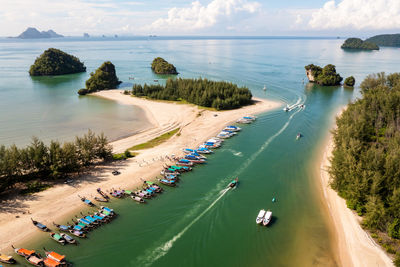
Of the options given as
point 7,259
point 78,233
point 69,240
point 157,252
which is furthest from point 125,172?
point 7,259

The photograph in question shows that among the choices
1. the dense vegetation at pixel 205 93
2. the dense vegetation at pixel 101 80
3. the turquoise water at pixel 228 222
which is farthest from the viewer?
the dense vegetation at pixel 101 80

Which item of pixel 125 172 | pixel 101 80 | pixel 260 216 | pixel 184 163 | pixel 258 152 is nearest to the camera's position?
pixel 260 216

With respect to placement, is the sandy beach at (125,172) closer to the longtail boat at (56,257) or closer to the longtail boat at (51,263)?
the longtail boat at (56,257)

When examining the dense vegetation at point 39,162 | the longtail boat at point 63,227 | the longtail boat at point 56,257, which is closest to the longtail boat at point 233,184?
the longtail boat at point 63,227

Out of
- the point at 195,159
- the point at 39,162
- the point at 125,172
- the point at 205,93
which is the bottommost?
the point at 125,172

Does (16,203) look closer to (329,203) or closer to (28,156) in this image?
(28,156)

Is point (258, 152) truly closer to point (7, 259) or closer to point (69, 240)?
point (69, 240)

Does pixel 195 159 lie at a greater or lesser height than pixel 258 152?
lesser
